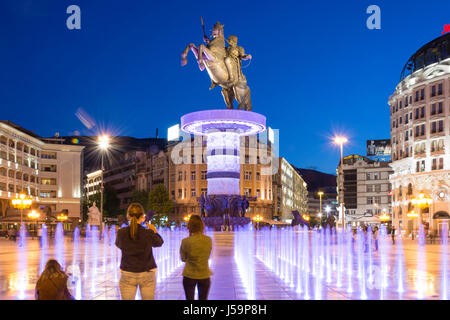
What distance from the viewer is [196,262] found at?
24.6ft

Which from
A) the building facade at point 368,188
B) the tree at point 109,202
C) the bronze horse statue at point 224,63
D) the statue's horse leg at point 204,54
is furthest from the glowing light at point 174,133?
the statue's horse leg at point 204,54

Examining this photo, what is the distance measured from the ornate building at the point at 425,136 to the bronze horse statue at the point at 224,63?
38.2 meters

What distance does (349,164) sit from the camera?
141750 millimetres

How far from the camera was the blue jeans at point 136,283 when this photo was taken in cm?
708

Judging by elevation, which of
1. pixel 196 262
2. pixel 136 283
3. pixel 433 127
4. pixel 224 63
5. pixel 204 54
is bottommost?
pixel 136 283

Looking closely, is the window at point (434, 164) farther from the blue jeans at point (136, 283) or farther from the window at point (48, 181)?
the blue jeans at point (136, 283)

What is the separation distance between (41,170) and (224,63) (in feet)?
211

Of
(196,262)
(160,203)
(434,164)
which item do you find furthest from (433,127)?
(196,262)

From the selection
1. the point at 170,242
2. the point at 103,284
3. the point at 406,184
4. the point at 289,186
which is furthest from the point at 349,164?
the point at 103,284

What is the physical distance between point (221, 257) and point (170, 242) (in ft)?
26.7

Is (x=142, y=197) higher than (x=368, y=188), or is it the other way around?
(x=368, y=188)

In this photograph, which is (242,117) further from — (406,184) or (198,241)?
(406,184)

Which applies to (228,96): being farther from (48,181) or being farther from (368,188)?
(368,188)

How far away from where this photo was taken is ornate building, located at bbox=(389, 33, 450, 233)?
75.6 m
